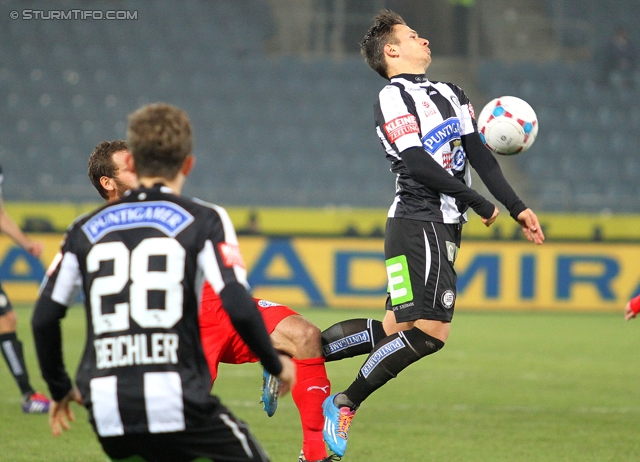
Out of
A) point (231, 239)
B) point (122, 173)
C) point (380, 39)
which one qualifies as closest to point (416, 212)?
point (380, 39)

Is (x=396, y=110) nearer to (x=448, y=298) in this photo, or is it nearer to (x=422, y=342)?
(x=448, y=298)

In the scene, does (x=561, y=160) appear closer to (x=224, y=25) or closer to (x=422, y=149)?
(x=224, y=25)

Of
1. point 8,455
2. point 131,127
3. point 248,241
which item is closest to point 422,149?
point 131,127

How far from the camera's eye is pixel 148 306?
279 centimetres

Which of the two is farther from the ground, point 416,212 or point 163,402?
point 416,212

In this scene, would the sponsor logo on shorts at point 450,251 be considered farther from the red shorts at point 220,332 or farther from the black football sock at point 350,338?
the red shorts at point 220,332

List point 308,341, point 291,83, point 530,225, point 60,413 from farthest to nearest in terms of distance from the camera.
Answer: point 291,83 < point 308,341 < point 530,225 < point 60,413

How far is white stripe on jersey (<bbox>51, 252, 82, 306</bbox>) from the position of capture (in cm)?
292

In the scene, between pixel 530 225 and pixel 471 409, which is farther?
pixel 471 409

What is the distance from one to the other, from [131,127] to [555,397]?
5.30m

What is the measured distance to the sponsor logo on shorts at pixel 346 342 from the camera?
485 cm

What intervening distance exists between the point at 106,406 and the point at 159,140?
2.80ft

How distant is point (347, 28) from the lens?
67.7ft

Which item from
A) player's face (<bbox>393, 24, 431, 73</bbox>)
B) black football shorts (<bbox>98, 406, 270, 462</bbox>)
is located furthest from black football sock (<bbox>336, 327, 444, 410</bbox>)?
black football shorts (<bbox>98, 406, 270, 462</bbox>)
